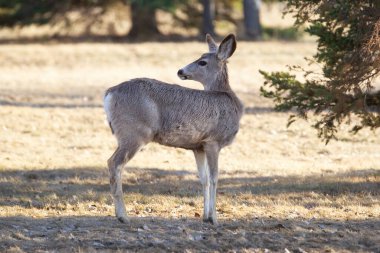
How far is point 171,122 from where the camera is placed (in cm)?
1106

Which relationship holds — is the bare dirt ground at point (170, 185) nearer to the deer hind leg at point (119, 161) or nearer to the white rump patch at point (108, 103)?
the deer hind leg at point (119, 161)

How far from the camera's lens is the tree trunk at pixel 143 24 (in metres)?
40.7

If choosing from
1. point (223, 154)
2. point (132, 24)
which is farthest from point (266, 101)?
point (132, 24)

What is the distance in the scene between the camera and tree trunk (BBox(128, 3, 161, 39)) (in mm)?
40688

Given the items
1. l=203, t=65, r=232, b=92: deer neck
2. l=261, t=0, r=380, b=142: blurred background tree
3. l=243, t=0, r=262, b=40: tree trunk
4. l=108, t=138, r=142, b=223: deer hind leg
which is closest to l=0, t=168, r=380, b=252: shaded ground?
l=108, t=138, r=142, b=223: deer hind leg

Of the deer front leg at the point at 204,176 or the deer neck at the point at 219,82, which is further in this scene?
the deer neck at the point at 219,82

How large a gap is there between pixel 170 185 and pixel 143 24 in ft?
88.4

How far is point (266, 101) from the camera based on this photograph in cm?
2597

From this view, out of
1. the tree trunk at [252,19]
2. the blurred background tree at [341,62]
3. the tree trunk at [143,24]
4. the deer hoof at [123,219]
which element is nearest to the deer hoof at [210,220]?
the deer hoof at [123,219]

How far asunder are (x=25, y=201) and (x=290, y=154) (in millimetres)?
7475

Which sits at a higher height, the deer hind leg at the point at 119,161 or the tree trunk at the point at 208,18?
the deer hind leg at the point at 119,161

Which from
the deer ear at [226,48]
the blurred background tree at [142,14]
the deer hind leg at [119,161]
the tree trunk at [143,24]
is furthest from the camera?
the tree trunk at [143,24]

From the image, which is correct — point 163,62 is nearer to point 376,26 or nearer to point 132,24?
point 132,24

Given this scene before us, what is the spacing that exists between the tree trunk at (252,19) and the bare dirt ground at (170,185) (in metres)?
11.4
